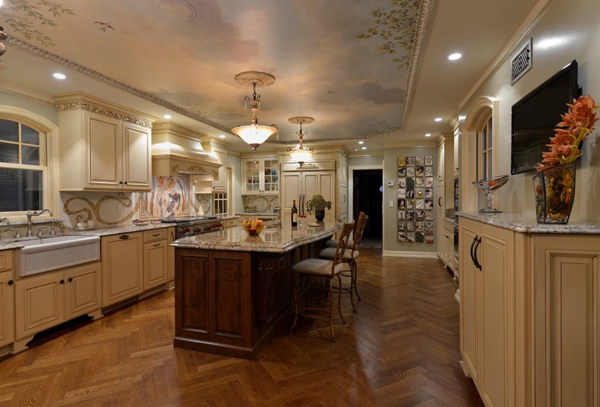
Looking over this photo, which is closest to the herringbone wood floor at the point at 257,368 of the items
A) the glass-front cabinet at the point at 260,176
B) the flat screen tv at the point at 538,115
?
the flat screen tv at the point at 538,115

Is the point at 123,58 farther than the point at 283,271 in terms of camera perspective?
No

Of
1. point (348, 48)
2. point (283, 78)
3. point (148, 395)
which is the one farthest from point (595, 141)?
point (148, 395)

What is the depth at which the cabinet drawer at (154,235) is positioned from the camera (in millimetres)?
3913

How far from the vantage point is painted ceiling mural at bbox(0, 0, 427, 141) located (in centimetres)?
203

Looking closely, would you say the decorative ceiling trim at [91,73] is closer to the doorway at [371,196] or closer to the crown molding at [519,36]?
the crown molding at [519,36]

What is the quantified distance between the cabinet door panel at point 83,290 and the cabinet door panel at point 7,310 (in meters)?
0.45

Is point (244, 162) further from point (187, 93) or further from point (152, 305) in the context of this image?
point (152, 305)

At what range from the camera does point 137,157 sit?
4.16 m

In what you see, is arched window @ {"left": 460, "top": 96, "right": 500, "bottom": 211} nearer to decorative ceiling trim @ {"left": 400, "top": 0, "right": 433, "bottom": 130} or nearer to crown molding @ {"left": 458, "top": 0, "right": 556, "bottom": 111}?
crown molding @ {"left": 458, "top": 0, "right": 556, "bottom": 111}

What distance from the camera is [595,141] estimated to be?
1391mm

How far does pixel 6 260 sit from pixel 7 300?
335 mm

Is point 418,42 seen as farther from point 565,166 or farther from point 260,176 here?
point 260,176

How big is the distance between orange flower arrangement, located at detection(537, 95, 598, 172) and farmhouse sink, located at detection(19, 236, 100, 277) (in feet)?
12.3

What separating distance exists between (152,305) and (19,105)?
265cm
